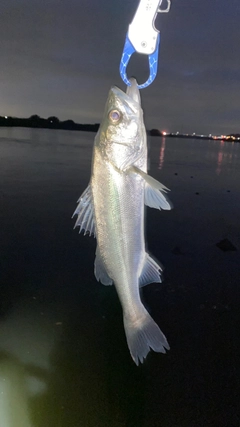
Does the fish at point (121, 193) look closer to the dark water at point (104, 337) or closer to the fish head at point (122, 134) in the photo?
the fish head at point (122, 134)

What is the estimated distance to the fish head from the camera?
1801mm

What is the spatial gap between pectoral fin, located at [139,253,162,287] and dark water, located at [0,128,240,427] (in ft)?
7.43

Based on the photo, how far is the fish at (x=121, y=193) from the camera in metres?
1.80

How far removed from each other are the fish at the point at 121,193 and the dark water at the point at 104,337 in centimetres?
218

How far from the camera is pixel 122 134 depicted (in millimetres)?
1835

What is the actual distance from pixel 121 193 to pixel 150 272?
54cm

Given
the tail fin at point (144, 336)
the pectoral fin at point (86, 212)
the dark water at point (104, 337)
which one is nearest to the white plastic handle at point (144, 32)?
the pectoral fin at point (86, 212)

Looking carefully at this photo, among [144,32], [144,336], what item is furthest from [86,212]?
[144,32]

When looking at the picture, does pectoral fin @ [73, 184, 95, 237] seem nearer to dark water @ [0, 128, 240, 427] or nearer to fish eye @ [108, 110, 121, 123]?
fish eye @ [108, 110, 121, 123]

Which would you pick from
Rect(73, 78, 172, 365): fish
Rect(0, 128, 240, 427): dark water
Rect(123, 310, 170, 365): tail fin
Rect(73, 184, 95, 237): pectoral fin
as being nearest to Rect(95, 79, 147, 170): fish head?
Rect(73, 78, 172, 365): fish

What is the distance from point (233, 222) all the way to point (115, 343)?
714 centimetres

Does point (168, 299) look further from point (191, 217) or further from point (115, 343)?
point (191, 217)

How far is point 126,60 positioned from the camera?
177 centimetres

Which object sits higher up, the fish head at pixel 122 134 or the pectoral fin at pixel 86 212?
the fish head at pixel 122 134
